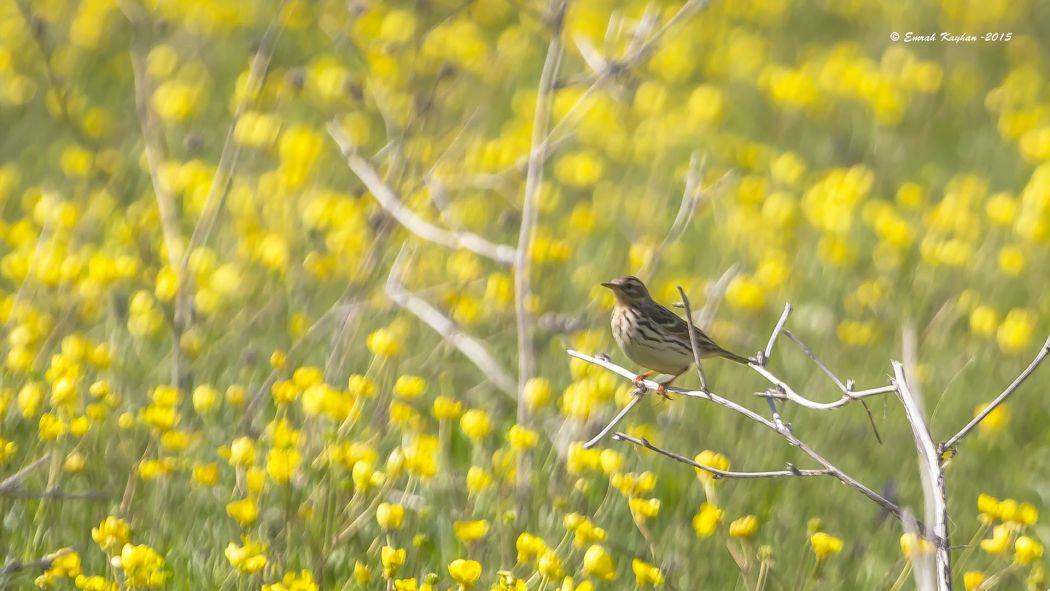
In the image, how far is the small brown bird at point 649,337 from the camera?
16.7 ft

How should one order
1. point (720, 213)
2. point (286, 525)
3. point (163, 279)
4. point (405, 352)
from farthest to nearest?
point (720, 213)
point (405, 352)
point (163, 279)
point (286, 525)

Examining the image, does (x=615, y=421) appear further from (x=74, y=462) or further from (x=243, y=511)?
(x=74, y=462)

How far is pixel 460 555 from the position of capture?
14.8ft

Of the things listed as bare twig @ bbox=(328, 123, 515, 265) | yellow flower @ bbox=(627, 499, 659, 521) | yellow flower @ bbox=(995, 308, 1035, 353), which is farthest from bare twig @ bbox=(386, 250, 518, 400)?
yellow flower @ bbox=(995, 308, 1035, 353)

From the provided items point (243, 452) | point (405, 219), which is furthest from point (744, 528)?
point (405, 219)

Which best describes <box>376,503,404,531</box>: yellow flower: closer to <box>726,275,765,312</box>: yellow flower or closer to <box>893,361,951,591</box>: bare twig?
<box>893,361,951,591</box>: bare twig

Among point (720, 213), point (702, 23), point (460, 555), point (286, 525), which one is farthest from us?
point (702, 23)

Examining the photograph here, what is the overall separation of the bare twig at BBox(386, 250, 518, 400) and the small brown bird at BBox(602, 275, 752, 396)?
541mm

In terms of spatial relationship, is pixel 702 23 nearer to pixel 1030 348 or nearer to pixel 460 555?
pixel 1030 348

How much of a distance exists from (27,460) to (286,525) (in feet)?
3.61

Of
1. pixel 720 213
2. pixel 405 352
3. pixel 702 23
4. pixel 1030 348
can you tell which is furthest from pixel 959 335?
pixel 702 23

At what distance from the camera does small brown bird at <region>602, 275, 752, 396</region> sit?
5.09 metres

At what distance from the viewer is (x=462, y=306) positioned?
234 inches

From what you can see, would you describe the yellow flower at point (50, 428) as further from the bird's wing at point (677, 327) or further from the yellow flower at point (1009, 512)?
the yellow flower at point (1009, 512)
